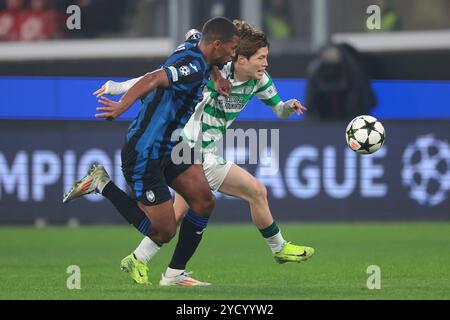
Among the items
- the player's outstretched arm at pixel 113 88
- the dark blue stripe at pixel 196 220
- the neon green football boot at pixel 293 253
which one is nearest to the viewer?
the player's outstretched arm at pixel 113 88

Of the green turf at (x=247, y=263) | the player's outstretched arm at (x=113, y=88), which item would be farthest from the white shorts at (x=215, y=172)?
the player's outstretched arm at (x=113, y=88)

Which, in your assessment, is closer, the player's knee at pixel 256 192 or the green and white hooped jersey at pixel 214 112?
the player's knee at pixel 256 192

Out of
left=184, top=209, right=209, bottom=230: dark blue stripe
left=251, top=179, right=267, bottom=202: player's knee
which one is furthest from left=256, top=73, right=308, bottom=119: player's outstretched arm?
left=184, top=209, right=209, bottom=230: dark blue stripe

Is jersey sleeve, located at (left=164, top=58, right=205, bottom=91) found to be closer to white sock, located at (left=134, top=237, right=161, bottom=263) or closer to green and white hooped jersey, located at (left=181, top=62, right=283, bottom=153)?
green and white hooped jersey, located at (left=181, top=62, right=283, bottom=153)

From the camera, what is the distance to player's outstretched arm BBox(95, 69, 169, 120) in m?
7.96

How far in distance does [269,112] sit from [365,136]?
670 cm

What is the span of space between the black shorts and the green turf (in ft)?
2.23

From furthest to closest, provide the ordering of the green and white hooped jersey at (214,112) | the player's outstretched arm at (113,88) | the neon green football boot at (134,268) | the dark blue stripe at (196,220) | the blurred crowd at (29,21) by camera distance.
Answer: the blurred crowd at (29,21), the green and white hooped jersey at (214,112), the dark blue stripe at (196,220), the neon green football boot at (134,268), the player's outstretched arm at (113,88)

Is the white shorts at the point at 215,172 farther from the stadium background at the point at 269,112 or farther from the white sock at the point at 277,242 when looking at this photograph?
the stadium background at the point at 269,112

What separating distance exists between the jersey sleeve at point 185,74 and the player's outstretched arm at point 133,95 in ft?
0.21

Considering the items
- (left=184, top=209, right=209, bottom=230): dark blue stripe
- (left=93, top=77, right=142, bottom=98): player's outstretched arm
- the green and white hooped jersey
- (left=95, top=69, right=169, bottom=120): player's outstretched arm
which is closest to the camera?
(left=95, top=69, right=169, bottom=120): player's outstretched arm

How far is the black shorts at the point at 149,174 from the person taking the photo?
8.66 meters

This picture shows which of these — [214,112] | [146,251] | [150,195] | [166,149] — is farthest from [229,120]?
[146,251]

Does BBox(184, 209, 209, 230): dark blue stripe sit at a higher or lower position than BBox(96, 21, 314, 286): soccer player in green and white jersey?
lower
